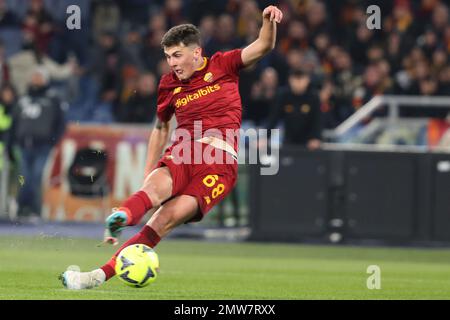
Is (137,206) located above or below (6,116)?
below

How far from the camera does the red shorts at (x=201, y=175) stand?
921 centimetres

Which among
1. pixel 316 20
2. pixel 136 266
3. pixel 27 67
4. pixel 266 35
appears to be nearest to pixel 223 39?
pixel 316 20

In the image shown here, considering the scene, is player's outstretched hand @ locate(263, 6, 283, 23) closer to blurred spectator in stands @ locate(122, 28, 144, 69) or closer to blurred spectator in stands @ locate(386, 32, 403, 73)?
blurred spectator in stands @ locate(386, 32, 403, 73)

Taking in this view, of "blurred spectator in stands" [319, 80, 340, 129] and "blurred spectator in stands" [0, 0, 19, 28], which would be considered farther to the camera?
"blurred spectator in stands" [0, 0, 19, 28]

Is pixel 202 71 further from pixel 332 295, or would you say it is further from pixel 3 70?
pixel 3 70

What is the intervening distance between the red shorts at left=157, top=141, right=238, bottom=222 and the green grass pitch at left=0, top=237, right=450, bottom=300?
863 mm

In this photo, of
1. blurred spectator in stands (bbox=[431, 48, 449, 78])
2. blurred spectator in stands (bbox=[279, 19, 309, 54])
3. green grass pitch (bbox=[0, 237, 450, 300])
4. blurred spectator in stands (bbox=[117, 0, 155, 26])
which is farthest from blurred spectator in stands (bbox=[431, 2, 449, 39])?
green grass pitch (bbox=[0, 237, 450, 300])

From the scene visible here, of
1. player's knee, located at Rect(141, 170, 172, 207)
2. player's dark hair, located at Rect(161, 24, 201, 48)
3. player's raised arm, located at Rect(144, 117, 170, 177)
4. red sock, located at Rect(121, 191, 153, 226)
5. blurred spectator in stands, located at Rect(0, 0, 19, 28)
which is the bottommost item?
red sock, located at Rect(121, 191, 153, 226)

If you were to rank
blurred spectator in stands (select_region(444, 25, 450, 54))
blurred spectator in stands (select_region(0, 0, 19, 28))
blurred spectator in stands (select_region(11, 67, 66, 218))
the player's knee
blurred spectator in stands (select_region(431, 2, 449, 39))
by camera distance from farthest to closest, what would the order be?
1. blurred spectator in stands (select_region(0, 0, 19, 28))
2. blurred spectator in stands (select_region(431, 2, 449, 39))
3. blurred spectator in stands (select_region(444, 25, 450, 54))
4. blurred spectator in stands (select_region(11, 67, 66, 218))
5. the player's knee

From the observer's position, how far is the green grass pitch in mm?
10031

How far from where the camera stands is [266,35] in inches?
363

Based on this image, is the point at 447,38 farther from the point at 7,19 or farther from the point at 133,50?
the point at 7,19

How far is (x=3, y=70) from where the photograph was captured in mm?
21016

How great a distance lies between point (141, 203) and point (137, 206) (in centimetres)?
7
